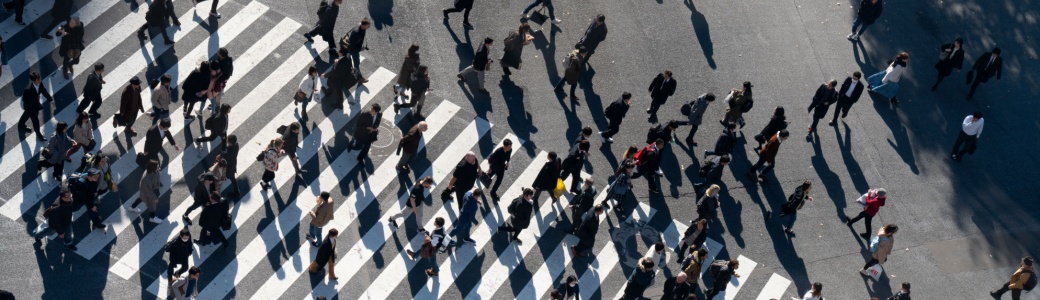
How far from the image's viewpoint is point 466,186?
25453 millimetres

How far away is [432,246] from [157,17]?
8166mm

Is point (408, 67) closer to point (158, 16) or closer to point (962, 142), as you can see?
point (158, 16)

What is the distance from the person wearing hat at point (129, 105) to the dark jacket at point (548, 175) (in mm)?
7715

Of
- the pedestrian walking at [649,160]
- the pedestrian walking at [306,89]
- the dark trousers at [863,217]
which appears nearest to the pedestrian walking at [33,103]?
the pedestrian walking at [306,89]

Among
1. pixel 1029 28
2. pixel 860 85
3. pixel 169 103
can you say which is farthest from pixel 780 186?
pixel 169 103

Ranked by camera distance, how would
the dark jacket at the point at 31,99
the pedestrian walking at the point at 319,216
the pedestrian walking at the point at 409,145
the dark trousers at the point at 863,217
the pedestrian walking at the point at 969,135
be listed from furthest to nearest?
the pedestrian walking at the point at 969,135
the dark trousers at the point at 863,217
the pedestrian walking at the point at 409,145
the dark jacket at the point at 31,99
the pedestrian walking at the point at 319,216

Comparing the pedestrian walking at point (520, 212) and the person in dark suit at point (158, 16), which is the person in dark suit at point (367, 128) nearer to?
the pedestrian walking at point (520, 212)

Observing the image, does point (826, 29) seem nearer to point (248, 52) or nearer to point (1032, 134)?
point (1032, 134)

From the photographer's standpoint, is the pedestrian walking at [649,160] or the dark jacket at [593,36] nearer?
the pedestrian walking at [649,160]

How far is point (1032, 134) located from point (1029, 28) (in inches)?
167

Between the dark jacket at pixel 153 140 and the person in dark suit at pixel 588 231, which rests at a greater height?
the dark jacket at pixel 153 140

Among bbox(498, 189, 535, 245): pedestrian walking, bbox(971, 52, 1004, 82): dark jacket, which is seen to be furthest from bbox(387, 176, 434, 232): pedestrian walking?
bbox(971, 52, 1004, 82): dark jacket

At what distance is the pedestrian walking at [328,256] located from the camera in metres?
23.1

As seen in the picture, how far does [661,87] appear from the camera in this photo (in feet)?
91.9
